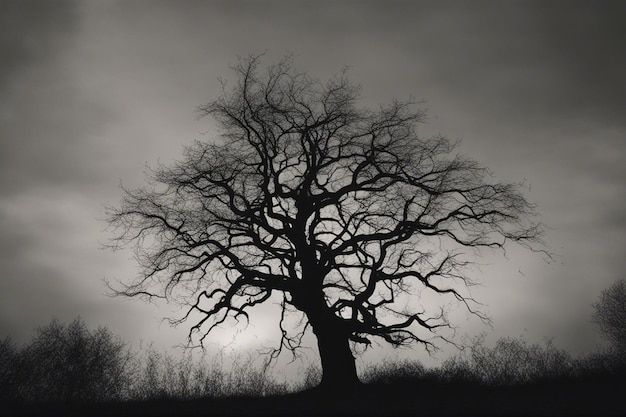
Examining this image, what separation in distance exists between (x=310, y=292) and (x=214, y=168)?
187 inches

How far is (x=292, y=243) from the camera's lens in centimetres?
1212

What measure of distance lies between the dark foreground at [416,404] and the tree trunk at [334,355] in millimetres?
598

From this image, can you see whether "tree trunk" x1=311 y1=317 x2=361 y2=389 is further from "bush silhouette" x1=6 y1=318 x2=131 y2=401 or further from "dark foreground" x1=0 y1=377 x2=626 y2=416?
"bush silhouette" x1=6 y1=318 x2=131 y2=401

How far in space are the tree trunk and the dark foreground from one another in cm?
60

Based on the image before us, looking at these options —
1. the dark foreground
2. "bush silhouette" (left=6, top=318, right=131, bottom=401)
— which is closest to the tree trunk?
the dark foreground

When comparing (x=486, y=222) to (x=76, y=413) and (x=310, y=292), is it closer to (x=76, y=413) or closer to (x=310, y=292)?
(x=310, y=292)

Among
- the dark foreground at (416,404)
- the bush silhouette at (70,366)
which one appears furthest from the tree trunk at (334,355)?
the bush silhouette at (70,366)

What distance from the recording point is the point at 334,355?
10664mm

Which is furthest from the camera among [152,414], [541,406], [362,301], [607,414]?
[362,301]

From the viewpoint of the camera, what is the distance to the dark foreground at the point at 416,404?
21.4 ft

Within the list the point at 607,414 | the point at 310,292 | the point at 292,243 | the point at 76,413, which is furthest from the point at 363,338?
the point at 76,413

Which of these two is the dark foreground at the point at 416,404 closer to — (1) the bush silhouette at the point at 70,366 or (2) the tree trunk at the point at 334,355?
(2) the tree trunk at the point at 334,355

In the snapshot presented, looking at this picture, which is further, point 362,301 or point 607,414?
point 362,301

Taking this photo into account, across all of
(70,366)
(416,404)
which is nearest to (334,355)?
(416,404)
